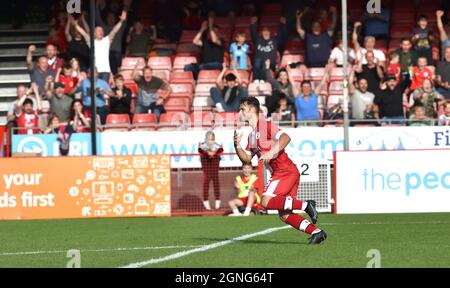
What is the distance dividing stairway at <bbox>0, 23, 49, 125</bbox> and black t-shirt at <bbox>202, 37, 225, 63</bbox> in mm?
4633

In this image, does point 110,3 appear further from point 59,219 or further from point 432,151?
point 432,151

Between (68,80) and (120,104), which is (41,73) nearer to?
(68,80)

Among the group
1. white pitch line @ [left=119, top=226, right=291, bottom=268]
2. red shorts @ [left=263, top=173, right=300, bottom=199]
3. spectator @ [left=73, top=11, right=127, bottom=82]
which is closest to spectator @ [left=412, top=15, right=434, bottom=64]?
spectator @ [left=73, top=11, right=127, bottom=82]

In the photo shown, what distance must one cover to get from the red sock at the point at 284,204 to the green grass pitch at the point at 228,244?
17.6 inches

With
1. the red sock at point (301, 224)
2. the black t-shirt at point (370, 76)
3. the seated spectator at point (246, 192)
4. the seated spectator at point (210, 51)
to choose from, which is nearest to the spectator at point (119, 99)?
the seated spectator at point (210, 51)

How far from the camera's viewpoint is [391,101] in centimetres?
2606

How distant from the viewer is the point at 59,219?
74.4 feet

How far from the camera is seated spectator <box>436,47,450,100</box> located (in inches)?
1048

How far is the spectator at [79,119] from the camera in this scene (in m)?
26.5

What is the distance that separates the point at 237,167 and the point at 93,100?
3.23 m

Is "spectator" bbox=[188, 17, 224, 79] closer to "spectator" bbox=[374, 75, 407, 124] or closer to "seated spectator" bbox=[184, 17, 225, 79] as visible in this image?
"seated spectator" bbox=[184, 17, 225, 79]

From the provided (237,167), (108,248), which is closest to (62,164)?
(237,167)

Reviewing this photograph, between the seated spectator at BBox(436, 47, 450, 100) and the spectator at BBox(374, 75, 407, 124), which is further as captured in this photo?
the seated spectator at BBox(436, 47, 450, 100)

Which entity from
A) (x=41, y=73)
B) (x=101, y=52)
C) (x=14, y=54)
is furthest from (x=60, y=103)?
(x=14, y=54)
